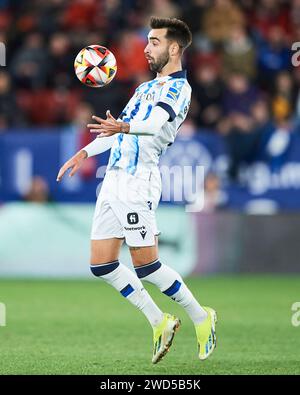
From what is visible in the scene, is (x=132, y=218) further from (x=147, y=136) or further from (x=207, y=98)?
(x=207, y=98)

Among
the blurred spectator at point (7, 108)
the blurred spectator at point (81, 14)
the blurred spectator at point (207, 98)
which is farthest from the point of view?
the blurred spectator at point (81, 14)

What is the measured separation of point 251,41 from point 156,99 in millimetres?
9479

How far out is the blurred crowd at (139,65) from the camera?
607 inches

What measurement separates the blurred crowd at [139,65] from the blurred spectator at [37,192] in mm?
933

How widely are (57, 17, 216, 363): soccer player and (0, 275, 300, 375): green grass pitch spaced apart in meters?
0.37

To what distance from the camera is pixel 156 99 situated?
763 cm

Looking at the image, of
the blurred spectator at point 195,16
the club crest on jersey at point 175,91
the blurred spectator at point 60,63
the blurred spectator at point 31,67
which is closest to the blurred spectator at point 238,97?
the blurred spectator at point 195,16

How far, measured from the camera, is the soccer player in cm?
762

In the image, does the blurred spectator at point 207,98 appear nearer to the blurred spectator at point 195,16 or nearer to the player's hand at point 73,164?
the blurred spectator at point 195,16

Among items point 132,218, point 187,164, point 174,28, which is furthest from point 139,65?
point 132,218

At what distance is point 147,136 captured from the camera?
7.62m

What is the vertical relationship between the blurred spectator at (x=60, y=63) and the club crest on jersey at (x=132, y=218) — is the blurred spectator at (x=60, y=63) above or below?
above
